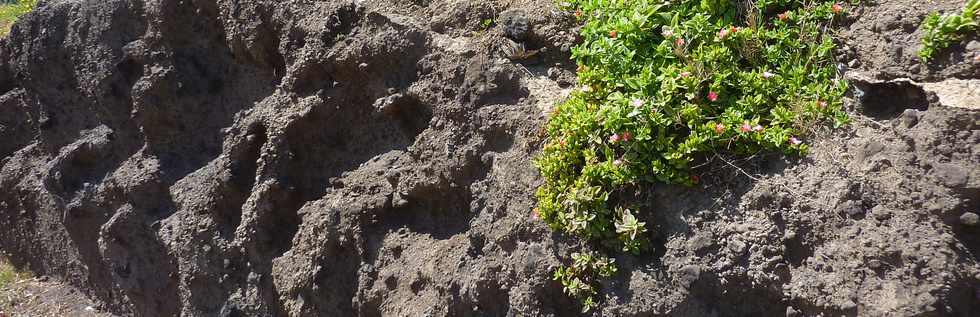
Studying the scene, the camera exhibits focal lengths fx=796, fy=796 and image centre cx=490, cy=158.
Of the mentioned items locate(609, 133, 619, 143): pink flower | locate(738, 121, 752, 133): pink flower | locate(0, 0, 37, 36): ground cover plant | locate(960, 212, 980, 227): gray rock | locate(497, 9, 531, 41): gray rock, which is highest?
locate(0, 0, 37, 36): ground cover plant

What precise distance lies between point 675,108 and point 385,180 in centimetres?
166

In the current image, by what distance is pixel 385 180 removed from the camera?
419 centimetres

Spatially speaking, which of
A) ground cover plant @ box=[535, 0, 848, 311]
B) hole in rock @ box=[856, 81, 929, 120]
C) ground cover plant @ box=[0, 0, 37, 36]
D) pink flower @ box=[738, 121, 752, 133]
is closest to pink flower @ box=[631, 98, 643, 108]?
ground cover plant @ box=[535, 0, 848, 311]

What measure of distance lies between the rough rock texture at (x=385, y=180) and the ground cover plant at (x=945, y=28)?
84mm

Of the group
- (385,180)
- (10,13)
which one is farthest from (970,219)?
(10,13)

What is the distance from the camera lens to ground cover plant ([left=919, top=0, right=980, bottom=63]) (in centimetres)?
286

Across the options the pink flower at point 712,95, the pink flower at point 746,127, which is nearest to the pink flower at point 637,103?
the pink flower at point 712,95

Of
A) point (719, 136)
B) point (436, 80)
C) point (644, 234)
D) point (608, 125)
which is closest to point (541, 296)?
point (644, 234)

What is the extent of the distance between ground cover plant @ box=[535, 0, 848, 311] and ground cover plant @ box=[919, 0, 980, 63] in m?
0.32

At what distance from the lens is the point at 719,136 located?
3.10m

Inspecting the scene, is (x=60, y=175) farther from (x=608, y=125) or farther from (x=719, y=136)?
(x=719, y=136)

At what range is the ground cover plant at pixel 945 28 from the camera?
2859 mm

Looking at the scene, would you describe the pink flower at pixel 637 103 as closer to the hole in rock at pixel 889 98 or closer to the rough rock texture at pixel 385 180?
the rough rock texture at pixel 385 180

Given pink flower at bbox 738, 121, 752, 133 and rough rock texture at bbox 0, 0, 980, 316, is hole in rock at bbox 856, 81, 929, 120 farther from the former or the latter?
pink flower at bbox 738, 121, 752, 133
